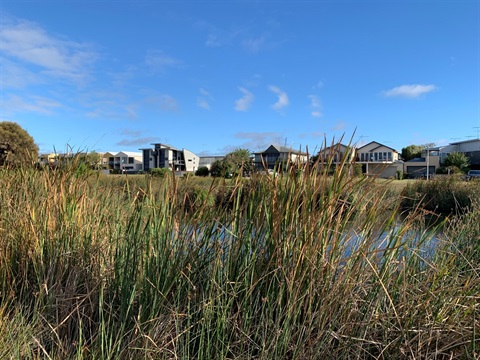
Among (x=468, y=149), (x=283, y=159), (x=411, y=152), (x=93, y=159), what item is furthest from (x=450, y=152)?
(x=283, y=159)

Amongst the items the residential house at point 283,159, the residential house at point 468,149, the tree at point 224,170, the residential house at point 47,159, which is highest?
the residential house at point 468,149

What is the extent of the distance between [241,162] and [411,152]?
89.0 meters

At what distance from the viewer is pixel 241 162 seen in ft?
7.30

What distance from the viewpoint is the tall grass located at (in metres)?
1.64

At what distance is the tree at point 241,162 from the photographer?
2.20m

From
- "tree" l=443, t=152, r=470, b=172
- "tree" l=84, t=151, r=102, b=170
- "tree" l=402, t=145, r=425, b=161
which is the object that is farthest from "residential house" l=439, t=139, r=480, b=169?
"tree" l=84, t=151, r=102, b=170

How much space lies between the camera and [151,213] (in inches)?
78.3

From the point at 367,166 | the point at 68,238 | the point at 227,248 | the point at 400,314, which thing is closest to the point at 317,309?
the point at 400,314

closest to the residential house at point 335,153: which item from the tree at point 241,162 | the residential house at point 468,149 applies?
the tree at point 241,162

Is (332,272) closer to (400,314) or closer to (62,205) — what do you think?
(400,314)

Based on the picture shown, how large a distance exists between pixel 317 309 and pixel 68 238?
1.81 meters

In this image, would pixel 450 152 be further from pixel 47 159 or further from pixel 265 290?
pixel 265 290

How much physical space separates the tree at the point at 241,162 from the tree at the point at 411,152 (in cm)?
8494

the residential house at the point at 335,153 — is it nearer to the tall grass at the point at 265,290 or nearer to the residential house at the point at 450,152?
the tall grass at the point at 265,290
